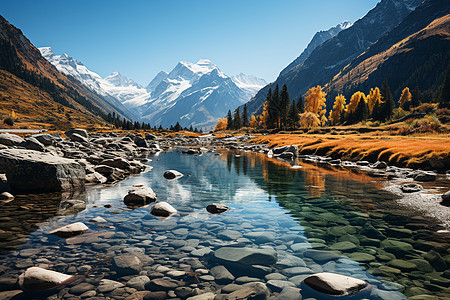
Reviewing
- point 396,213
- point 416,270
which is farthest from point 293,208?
point 416,270

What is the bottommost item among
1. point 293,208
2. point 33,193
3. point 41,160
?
point 293,208

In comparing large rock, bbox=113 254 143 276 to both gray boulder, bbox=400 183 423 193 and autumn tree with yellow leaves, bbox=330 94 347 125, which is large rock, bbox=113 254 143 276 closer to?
gray boulder, bbox=400 183 423 193

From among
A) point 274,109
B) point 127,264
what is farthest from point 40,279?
point 274,109

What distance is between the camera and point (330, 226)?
8258 millimetres

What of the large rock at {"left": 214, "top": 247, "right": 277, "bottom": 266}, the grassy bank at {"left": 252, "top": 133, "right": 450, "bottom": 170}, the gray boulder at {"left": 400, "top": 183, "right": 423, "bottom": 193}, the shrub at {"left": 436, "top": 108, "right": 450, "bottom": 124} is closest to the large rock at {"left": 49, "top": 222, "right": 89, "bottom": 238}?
the large rock at {"left": 214, "top": 247, "right": 277, "bottom": 266}

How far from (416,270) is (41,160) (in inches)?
591

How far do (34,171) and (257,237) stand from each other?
37.1ft

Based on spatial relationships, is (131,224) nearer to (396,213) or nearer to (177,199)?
(177,199)

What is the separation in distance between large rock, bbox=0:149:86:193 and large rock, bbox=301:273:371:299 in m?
12.6

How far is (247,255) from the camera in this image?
5.90 meters

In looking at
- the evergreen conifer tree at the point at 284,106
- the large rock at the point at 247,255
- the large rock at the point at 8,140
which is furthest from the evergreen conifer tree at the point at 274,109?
the large rock at the point at 247,255

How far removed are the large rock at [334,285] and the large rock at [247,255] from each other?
1.11 m

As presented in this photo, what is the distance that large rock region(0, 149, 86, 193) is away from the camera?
11.2 metres

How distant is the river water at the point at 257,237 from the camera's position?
5.23 meters
